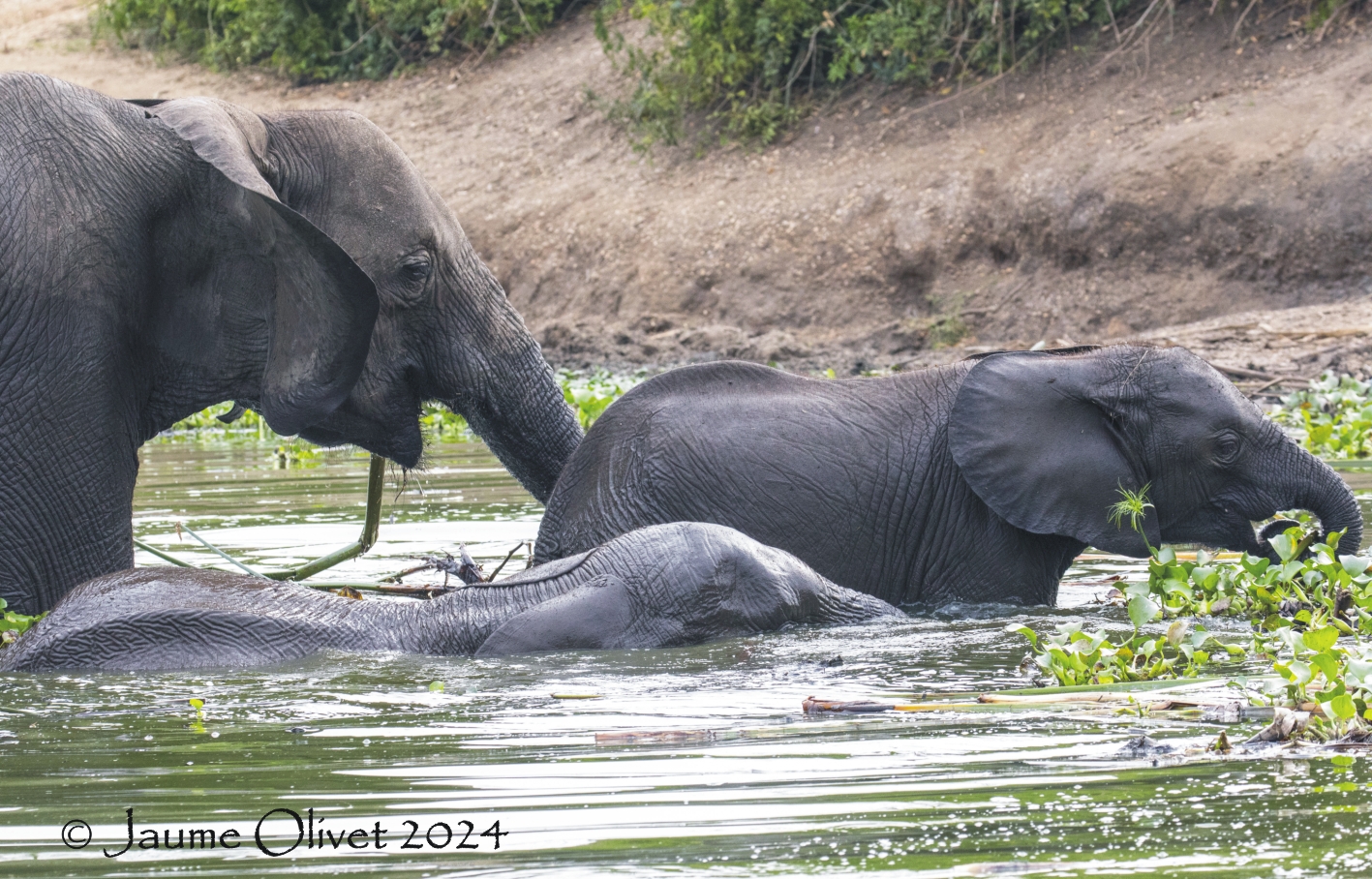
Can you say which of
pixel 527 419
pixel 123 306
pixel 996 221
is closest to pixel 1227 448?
pixel 527 419

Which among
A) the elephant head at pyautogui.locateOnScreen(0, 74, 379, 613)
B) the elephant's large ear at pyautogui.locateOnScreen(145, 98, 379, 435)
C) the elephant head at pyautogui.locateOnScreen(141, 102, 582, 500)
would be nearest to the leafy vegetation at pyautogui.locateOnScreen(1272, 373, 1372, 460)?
the elephant head at pyautogui.locateOnScreen(141, 102, 582, 500)

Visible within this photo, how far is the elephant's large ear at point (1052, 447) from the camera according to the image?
6.38 m

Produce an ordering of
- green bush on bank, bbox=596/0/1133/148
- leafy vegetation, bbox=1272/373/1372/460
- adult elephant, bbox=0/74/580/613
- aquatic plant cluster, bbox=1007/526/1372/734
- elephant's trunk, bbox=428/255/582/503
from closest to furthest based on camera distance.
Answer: aquatic plant cluster, bbox=1007/526/1372/734 → adult elephant, bbox=0/74/580/613 → elephant's trunk, bbox=428/255/582/503 → leafy vegetation, bbox=1272/373/1372/460 → green bush on bank, bbox=596/0/1133/148

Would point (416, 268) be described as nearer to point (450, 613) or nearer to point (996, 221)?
point (450, 613)

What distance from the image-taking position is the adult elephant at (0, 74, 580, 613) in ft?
17.9

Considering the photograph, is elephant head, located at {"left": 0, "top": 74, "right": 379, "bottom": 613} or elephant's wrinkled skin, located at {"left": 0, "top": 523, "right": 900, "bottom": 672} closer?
elephant's wrinkled skin, located at {"left": 0, "top": 523, "right": 900, "bottom": 672}

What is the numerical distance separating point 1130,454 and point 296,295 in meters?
2.77

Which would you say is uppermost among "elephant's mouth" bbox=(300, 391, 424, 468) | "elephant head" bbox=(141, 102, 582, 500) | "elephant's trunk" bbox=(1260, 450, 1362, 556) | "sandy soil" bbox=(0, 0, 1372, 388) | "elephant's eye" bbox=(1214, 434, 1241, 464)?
"elephant head" bbox=(141, 102, 582, 500)

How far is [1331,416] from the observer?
11391mm

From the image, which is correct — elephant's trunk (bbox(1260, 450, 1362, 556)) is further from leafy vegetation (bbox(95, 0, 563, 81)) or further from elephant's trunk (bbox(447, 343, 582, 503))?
leafy vegetation (bbox(95, 0, 563, 81))

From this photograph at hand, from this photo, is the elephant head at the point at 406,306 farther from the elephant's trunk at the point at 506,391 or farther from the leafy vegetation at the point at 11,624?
the leafy vegetation at the point at 11,624

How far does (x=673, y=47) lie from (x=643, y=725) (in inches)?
754

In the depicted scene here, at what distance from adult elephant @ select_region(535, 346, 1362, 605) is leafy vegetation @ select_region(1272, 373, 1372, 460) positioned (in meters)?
3.90

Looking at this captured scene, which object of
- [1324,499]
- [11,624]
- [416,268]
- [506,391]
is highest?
[416,268]
